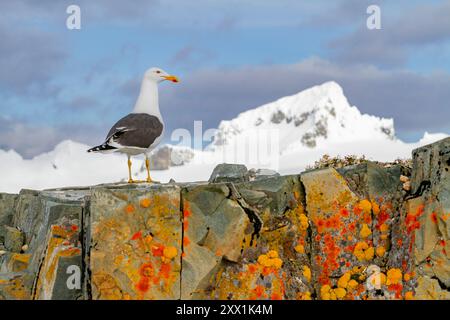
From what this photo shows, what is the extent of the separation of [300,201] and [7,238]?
31.1 feet

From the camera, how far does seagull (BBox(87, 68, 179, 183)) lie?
16.6 metres

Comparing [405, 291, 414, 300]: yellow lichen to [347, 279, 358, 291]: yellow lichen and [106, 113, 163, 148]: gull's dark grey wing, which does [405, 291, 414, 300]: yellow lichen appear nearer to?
[347, 279, 358, 291]: yellow lichen

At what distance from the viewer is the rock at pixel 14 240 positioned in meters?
17.9

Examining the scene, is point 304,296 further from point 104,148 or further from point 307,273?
point 104,148

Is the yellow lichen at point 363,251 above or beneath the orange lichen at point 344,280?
above

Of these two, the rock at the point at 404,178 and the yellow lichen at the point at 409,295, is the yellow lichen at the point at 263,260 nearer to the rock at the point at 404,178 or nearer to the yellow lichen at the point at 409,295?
the yellow lichen at the point at 409,295

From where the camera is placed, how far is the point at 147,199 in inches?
509

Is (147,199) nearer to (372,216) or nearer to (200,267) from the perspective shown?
(200,267)

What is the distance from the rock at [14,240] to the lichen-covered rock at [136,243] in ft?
20.1

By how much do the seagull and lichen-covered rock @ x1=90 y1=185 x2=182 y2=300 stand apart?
3.44 metres

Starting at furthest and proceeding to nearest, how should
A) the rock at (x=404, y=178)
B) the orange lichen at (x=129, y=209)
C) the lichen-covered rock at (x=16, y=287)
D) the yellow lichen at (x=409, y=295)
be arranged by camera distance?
the lichen-covered rock at (x=16, y=287) → the rock at (x=404, y=178) → the orange lichen at (x=129, y=209) → the yellow lichen at (x=409, y=295)

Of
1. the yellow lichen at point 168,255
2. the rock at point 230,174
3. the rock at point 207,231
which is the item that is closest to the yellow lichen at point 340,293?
the rock at point 207,231
